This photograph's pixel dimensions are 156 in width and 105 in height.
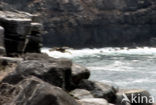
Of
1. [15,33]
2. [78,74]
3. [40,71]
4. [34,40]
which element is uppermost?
[15,33]

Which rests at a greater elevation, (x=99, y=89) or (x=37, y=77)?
(x=37, y=77)

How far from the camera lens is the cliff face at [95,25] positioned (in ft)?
626

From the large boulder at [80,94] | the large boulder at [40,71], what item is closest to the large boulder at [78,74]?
the large boulder at [80,94]

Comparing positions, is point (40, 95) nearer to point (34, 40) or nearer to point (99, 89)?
point (99, 89)

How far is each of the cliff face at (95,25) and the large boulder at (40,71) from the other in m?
175

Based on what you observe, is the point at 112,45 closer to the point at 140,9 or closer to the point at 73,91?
the point at 140,9

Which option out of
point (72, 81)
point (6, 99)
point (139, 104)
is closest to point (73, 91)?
point (72, 81)

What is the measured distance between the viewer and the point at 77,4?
200m

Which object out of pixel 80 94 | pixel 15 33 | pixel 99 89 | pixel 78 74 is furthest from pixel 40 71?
pixel 15 33

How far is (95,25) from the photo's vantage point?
198 metres

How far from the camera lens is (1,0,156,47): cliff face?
626ft

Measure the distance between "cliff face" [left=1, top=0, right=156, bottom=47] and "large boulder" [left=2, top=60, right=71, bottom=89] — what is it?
17534 centimetres

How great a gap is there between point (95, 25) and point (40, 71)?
187 meters

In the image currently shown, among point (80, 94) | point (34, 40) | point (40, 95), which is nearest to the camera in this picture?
point (40, 95)
